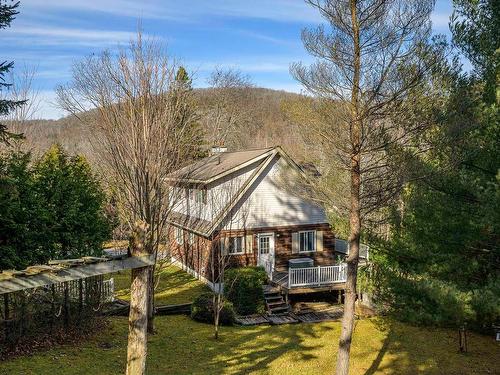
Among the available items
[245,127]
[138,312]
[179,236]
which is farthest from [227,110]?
[138,312]

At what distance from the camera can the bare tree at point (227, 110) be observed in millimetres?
51838

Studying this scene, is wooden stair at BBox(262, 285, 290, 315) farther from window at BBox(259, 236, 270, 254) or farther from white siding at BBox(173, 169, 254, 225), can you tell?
white siding at BBox(173, 169, 254, 225)

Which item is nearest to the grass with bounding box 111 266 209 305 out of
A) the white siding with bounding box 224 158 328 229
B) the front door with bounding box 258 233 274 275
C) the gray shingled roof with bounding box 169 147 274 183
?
the front door with bounding box 258 233 274 275

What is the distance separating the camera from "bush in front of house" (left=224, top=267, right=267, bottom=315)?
1988cm

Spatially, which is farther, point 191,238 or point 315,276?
point 191,238

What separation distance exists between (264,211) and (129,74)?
497 inches

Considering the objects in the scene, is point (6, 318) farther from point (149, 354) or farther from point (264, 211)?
point (264, 211)

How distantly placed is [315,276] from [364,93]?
12068 mm

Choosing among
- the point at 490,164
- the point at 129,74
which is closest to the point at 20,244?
the point at 129,74

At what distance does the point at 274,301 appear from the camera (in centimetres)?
2083

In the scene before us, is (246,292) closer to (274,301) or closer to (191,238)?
(274,301)

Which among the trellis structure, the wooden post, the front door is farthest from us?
the front door

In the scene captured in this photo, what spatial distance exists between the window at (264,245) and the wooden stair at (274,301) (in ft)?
9.40

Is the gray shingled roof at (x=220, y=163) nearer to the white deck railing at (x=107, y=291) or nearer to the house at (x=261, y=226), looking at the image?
the house at (x=261, y=226)
